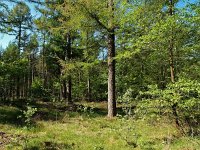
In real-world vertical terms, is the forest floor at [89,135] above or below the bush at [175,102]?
below

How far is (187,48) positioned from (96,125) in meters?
5.52

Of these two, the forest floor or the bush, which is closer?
the forest floor

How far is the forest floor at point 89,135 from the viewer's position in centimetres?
1016

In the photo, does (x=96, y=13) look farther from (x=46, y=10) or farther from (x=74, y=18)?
(x=46, y=10)

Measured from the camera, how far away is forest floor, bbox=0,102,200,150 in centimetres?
1016

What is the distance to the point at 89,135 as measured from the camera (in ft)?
39.0

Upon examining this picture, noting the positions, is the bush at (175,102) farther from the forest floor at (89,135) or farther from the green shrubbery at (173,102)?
the forest floor at (89,135)

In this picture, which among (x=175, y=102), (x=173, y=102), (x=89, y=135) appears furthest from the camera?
(x=89, y=135)

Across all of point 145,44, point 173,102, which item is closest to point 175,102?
point 173,102

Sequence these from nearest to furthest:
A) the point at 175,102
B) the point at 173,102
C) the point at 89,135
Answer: the point at 175,102 < the point at 173,102 < the point at 89,135

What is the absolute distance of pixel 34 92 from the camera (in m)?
33.6

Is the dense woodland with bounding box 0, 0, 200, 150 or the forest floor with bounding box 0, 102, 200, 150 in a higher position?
the dense woodland with bounding box 0, 0, 200, 150

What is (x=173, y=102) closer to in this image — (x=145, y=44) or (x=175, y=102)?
(x=175, y=102)

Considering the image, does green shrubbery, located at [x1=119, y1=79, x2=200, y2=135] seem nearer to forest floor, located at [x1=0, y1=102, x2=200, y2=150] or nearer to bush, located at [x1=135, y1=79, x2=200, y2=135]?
bush, located at [x1=135, y1=79, x2=200, y2=135]
